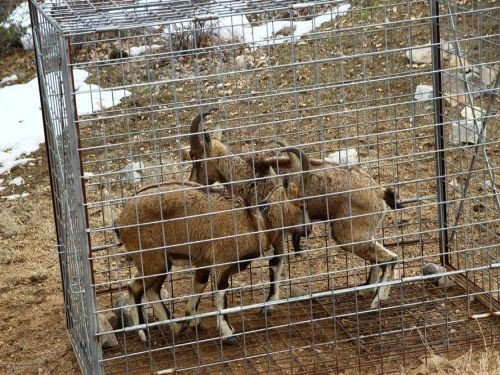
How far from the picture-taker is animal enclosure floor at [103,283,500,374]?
7.04 m

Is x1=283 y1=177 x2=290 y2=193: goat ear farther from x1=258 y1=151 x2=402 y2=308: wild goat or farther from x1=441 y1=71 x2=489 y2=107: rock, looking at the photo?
x1=441 y1=71 x2=489 y2=107: rock

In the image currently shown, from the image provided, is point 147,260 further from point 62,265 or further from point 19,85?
point 19,85

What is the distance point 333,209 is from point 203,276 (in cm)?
125

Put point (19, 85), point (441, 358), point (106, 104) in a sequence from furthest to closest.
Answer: point (19, 85), point (106, 104), point (441, 358)

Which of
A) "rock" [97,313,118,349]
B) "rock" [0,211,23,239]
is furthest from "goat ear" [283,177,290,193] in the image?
"rock" [0,211,23,239]

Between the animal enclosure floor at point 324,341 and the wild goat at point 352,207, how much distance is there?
373mm

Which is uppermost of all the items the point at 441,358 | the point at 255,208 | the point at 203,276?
the point at 255,208

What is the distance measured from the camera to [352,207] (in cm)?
782

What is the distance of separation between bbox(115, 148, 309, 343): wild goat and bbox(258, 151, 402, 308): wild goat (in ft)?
1.09

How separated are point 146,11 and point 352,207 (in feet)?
7.39

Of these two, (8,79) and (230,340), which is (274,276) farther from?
(8,79)

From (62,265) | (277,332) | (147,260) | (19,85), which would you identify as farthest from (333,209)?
(19,85)

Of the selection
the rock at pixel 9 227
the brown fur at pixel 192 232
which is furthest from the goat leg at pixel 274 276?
the rock at pixel 9 227

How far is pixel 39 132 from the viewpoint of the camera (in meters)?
13.4
